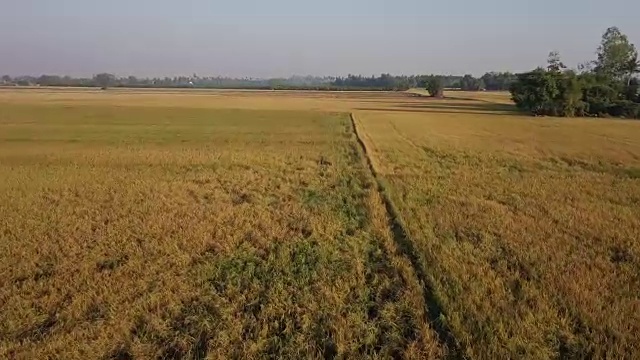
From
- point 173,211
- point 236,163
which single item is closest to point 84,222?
point 173,211

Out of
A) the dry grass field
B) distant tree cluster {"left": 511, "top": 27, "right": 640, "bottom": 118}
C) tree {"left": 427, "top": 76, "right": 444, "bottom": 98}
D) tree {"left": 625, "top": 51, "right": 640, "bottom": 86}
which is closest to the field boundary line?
the dry grass field

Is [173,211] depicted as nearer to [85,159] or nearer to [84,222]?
[84,222]

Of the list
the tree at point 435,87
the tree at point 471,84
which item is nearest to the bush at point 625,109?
the tree at point 435,87

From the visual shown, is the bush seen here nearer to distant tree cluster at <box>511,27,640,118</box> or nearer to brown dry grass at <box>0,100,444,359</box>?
distant tree cluster at <box>511,27,640,118</box>

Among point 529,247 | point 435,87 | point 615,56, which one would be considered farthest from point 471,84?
point 529,247

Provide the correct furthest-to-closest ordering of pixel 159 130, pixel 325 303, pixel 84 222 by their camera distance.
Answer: pixel 159 130
pixel 84 222
pixel 325 303

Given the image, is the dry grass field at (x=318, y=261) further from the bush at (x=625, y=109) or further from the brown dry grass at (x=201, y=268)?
the bush at (x=625, y=109)
